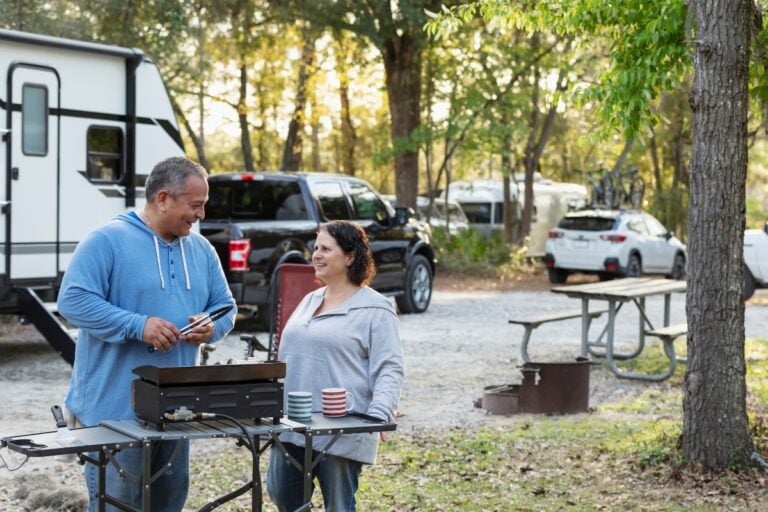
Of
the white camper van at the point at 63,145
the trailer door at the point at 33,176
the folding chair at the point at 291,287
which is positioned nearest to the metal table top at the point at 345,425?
the folding chair at the point at 291,287

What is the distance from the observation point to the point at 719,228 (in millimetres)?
6906

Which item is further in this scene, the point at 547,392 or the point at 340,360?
the point at 547,392

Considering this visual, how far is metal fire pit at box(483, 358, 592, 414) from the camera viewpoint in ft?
30.9

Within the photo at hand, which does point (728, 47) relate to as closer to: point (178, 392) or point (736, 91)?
point (736, 91)

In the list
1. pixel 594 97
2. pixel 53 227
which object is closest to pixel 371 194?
pixel 53 227

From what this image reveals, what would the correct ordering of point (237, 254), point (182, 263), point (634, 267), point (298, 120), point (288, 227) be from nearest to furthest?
point (182, 263) → point (237, 254) → point (288, 227) → point (634, 267) → point (298, 120)

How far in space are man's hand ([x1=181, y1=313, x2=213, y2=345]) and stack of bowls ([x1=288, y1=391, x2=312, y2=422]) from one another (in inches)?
14.9

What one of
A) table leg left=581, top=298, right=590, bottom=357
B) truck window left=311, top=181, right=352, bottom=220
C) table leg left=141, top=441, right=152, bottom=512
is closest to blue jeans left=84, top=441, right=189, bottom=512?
table leg left=141, top=441, right=152, bottom=512

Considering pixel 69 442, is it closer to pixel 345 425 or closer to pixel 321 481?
pixel 345 425

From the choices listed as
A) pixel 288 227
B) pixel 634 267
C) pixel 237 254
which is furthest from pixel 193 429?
pixel 634 267

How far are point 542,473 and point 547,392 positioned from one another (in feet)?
7.13

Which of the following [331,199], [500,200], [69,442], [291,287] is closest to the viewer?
[69,442]

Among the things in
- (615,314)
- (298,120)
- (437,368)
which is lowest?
(437,368)

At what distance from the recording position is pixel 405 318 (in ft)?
54.0
